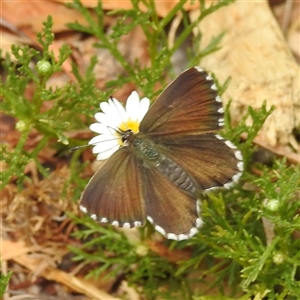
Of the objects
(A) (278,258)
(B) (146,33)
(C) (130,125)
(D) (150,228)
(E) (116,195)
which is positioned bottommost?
(A) (278,258)

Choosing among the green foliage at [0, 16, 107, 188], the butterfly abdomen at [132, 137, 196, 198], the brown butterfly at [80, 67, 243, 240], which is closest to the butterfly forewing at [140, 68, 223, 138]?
the brown butterfly at [80, 67, 243, 240]

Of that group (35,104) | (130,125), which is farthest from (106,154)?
(35,104)

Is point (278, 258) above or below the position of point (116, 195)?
below

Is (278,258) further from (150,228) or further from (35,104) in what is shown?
(35,104)

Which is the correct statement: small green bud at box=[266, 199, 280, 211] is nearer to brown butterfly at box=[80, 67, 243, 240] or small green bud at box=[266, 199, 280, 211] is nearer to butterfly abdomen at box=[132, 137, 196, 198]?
brown butterfly at box=[80, 67, 243, 240]

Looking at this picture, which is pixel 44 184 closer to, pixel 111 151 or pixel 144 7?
pixel 111 151

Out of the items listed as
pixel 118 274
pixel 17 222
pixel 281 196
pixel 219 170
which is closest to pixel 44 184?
pixel 17 222

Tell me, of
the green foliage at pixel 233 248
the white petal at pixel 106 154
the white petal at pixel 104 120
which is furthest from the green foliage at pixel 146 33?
the green foliage at pixel 233 248
